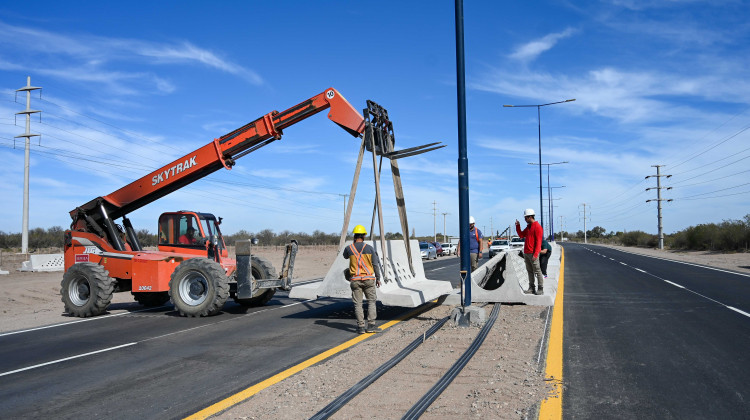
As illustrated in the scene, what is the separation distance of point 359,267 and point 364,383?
3.74 m

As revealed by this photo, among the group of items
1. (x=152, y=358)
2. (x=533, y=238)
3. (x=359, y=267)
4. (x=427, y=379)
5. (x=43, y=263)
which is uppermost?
(x=533, y=238)

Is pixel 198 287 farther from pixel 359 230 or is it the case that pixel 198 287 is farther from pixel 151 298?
pixel 359 230

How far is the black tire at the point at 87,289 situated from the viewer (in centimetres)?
1180

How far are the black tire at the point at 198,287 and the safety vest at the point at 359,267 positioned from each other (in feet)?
11.4

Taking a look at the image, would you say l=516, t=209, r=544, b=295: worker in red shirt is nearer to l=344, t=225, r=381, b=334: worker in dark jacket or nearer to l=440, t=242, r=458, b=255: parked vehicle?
l=344, t=225, r=381, b=334: worker in dark jacket

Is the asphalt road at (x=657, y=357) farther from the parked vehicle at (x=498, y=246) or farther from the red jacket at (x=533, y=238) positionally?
the parked vehicle at (x=498, y=246)

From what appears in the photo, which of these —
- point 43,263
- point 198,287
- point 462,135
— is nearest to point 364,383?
point 462,135

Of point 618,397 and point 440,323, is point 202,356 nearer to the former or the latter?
point 440,323

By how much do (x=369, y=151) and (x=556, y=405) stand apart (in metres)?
6.92

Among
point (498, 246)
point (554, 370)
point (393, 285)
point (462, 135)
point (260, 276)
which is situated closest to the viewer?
point (554, 370)

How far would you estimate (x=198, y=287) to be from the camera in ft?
38.2

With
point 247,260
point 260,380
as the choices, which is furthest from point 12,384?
point 247,260

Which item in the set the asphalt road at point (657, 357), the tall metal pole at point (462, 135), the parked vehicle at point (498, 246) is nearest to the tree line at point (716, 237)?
the parked vehicle at point (498, 246)

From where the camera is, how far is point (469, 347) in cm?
721
